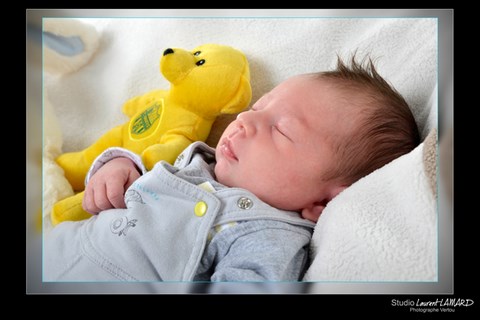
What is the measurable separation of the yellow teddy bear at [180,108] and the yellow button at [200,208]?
172mm

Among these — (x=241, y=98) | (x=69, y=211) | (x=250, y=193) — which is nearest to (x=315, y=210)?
(x=250, y=193)

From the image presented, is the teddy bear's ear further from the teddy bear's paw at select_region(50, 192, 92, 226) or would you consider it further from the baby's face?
the teddy bear's paw at select_region(50, 192, 92, 226)

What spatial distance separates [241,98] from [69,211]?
37 cm

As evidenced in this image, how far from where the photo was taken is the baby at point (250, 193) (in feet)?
2.68

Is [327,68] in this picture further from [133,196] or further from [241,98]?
[133,196]

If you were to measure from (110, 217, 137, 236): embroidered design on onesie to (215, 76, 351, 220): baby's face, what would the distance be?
18 centimetres

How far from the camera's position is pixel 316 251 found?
820 mm

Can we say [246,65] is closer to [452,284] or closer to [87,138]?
[87,138]

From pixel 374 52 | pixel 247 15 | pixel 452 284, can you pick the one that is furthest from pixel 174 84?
pixel 452 284

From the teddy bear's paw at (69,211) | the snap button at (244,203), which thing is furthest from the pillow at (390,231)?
the teddy bear's paw at (69,211)

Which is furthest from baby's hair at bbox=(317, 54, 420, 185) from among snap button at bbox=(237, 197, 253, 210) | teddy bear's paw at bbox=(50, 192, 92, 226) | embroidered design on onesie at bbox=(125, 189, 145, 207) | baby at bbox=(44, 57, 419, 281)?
teddy bear's paw at bbox=(50, 192, 92, 226)

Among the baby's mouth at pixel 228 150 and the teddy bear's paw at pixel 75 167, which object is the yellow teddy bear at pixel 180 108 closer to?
the teddy bear's paw at pixel 75 167

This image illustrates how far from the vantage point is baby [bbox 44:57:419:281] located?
817mm
